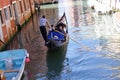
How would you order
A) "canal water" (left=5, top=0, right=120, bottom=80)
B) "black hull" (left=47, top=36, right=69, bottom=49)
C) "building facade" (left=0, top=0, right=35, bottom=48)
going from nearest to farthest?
"canal water" (left=5, top=0, right=120, bottom=80)
"black hull" (left=47, top=36, right=69, bottom=49)
"building facade" (left=0, top=0, right=35, bottom=48)

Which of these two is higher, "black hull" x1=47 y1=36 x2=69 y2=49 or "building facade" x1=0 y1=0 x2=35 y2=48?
"building facade" x1=0 y1=0 x2=35 y2=48

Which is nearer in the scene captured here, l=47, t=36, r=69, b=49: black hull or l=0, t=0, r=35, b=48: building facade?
l=47, t=36, r=69, b=49: black hull

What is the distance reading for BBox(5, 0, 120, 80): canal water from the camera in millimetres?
12266

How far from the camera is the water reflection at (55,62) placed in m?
12.4

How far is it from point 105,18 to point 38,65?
1319 centimetres

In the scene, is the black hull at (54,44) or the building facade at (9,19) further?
the building facade at (9,19)

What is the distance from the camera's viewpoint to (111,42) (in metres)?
17.0

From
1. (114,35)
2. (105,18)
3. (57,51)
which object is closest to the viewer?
(57,51)

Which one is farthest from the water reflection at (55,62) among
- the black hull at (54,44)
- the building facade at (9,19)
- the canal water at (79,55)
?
the building facade at (9,19)

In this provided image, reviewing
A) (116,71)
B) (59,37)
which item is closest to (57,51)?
(59,37)

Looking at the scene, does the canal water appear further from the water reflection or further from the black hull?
the black hull

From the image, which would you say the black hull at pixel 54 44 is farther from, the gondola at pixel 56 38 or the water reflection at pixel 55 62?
the water reflection at pixel 55 62

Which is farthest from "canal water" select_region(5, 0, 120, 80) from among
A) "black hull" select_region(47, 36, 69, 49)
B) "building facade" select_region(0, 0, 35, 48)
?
"building facade" select_region(0, 0, 35, 48)

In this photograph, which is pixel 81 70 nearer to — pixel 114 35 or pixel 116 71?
pixel 116 71
